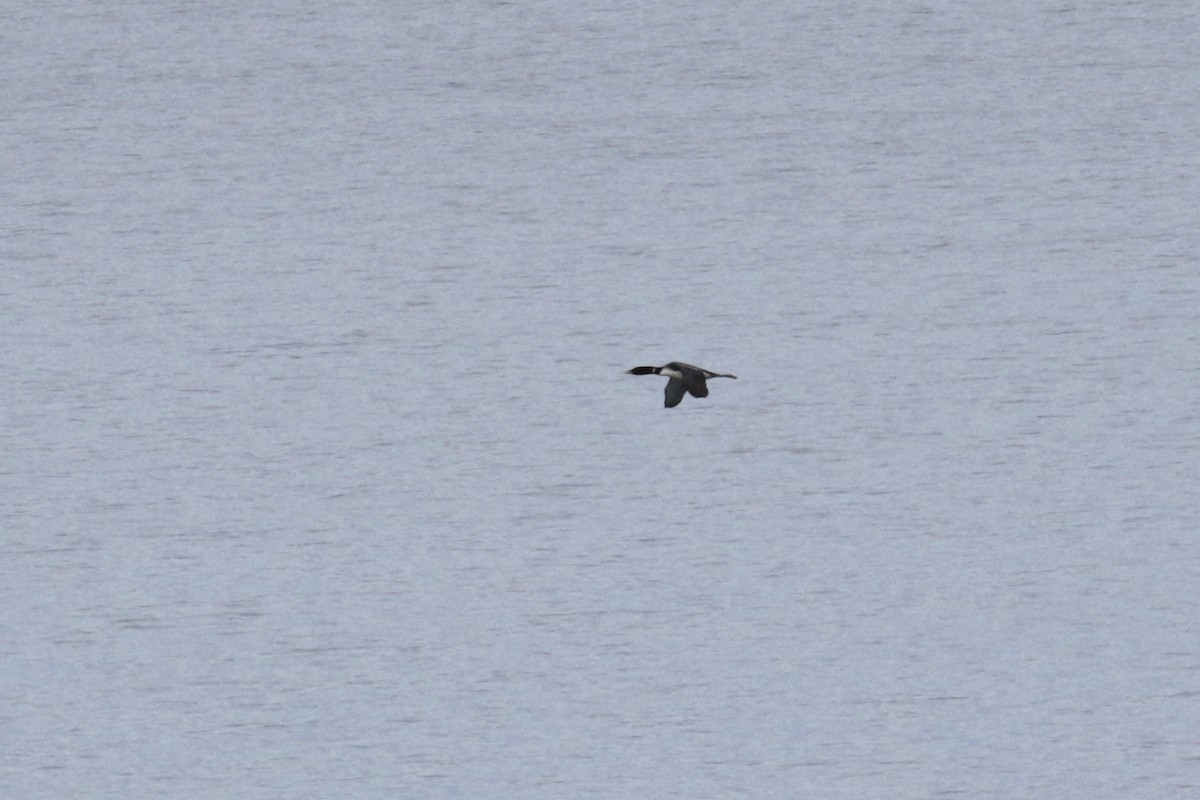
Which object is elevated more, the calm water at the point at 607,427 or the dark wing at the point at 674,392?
the dark wing at the point at 674,392

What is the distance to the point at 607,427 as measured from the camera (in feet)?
102

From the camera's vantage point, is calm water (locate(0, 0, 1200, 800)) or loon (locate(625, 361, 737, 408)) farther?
loon (locate(625, 361, 737, 408))

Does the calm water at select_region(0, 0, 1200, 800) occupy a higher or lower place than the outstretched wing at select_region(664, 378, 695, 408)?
lower

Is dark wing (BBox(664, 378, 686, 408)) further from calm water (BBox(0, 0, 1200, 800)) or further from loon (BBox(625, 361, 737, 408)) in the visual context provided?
calm water (BBox(0, 0, 1200, 800))

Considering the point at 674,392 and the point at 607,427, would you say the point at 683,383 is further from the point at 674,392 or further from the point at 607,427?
the point at 607,427

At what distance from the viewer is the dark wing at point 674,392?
23.7 meters

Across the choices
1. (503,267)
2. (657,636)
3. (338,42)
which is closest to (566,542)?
(657,636)

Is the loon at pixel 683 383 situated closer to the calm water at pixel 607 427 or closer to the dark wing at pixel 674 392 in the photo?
the dark wing at pixel 674 392

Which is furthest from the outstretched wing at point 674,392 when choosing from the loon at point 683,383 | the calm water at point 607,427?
the calm water at point 607,427

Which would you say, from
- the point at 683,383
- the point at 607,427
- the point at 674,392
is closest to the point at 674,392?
the point at 674,392

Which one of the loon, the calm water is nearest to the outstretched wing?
the loon

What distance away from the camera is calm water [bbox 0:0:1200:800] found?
22203 millimetres

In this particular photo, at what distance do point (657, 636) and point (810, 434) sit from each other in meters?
6.94

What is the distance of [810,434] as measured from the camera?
30.4m
